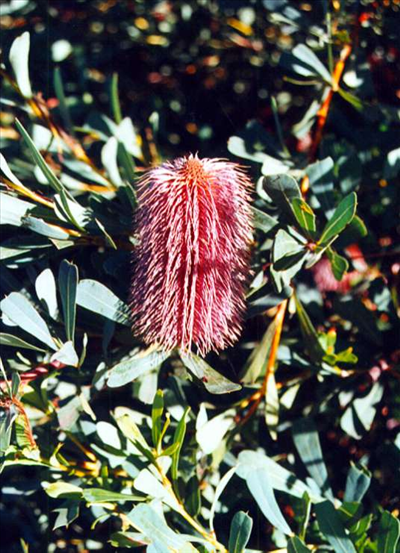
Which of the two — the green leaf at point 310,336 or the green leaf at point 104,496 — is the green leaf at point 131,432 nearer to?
the green leaf at point 104,496

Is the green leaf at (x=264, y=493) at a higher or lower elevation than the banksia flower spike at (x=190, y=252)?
lower

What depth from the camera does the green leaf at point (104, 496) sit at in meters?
0.95

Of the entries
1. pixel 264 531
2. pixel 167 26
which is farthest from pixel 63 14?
pixel 264 531

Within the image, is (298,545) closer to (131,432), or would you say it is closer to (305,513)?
(305,513)

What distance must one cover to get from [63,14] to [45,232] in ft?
2.17

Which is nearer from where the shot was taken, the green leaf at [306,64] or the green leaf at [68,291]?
the green leaf at [68,291]

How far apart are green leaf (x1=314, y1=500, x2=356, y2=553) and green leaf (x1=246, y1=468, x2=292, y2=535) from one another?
5cm

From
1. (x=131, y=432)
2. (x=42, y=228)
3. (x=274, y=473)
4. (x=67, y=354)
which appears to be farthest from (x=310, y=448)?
(x=42, y=228)

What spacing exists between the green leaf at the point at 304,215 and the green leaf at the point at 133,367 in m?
0.25

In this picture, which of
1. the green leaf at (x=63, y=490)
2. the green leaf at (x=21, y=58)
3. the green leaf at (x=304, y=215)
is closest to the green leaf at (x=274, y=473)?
the green leaf at (x=63, y=490)

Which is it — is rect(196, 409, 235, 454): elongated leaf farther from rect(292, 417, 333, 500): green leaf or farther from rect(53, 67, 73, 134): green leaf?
rect(53, 67, 73, 134): green leaf

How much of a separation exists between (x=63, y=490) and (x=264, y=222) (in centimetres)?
46

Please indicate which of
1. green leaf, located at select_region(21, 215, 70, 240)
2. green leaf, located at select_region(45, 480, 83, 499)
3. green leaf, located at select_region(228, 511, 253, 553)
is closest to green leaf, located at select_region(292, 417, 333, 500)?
green leaf, located at select_region(228, 511, 253, 553)

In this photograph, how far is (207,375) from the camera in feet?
3.14
